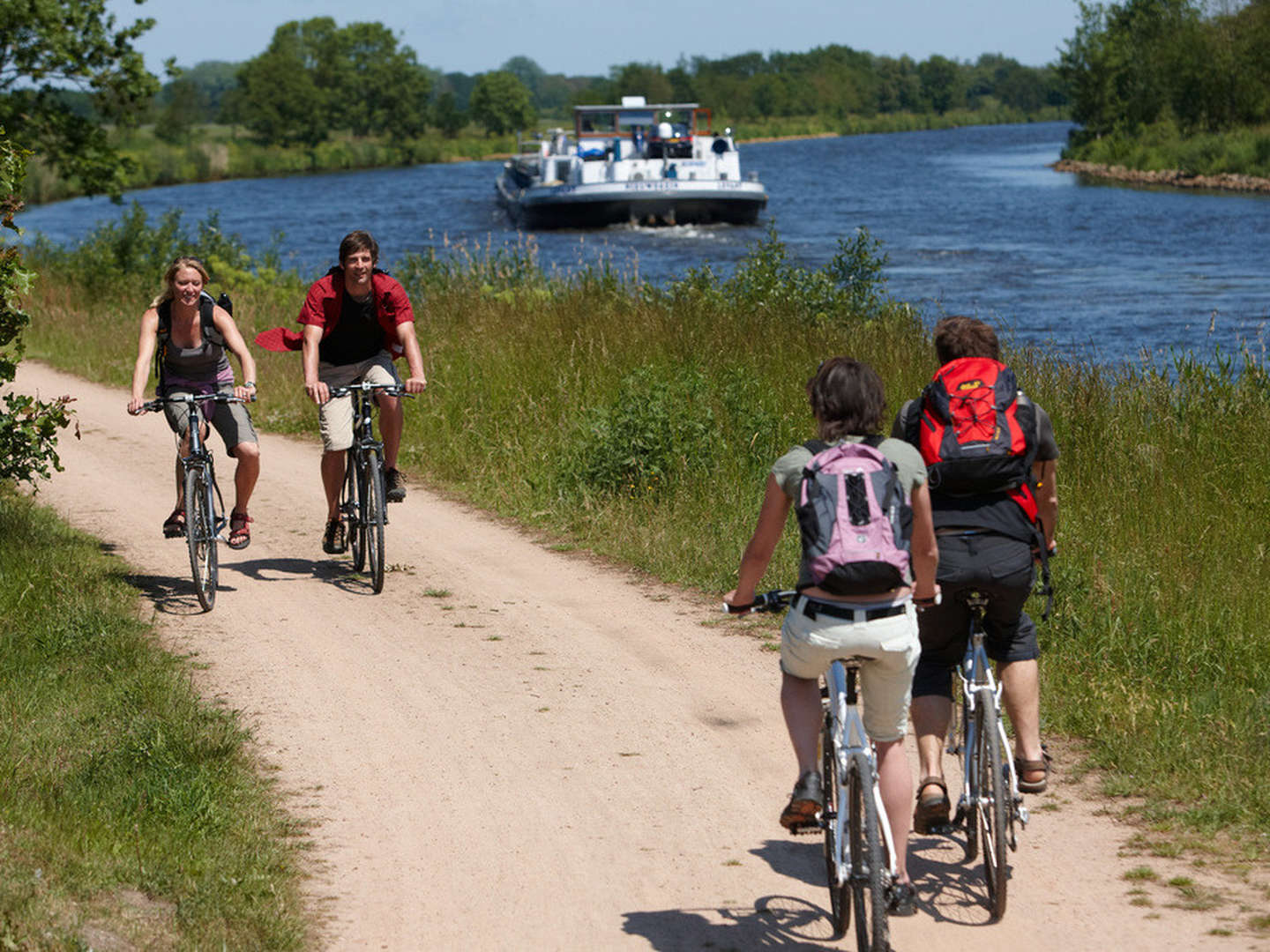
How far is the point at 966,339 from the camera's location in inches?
178

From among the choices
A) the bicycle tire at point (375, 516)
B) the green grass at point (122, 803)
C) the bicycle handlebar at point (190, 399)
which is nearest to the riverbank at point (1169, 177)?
the bicycle tire at point (375, 516)

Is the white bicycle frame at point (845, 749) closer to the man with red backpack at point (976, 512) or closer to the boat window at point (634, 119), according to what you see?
the man with red backpack at point (976, 512)

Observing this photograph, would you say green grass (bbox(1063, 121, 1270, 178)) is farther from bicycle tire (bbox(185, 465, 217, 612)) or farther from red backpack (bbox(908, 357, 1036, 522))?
red backpack (bbox(908, 357, 1036, 522))

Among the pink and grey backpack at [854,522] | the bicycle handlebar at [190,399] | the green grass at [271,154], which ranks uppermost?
the green grass at [271,154]

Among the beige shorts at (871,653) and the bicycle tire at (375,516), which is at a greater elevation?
the beige shorts at (871,653)

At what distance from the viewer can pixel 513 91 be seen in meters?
144

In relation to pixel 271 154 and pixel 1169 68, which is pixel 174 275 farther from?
pixel 271 154

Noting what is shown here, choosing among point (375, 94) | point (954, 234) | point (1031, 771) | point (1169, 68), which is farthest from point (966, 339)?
point (375, 94)

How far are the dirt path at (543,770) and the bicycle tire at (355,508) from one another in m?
0.18

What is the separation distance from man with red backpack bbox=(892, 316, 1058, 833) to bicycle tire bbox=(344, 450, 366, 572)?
176 inches

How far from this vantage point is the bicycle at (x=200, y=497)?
785 centimetres

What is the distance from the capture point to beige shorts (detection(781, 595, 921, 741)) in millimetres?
3816

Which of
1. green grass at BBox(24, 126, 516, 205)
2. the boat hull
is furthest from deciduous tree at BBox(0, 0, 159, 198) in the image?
green grass at BBox(24, 126, 516, 205)

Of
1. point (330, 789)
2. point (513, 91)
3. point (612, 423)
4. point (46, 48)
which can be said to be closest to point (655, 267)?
point (46, 48)
